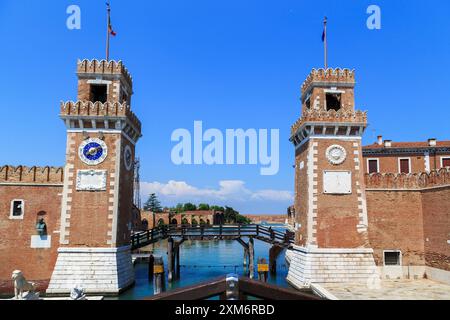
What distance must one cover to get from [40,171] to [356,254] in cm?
2154

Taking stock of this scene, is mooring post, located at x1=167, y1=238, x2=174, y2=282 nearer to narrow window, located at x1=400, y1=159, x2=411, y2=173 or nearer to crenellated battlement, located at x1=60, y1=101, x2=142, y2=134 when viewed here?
crenellated battlement, located at x1=60, y1=101, x2=142, y2=134

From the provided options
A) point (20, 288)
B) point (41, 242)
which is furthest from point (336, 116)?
point (41, 242)

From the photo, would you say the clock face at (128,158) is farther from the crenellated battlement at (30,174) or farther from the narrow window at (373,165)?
the narrow window at (373,165)

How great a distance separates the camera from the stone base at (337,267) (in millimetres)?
23172

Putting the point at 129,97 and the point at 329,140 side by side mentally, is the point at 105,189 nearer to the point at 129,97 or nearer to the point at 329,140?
the point at 129,97

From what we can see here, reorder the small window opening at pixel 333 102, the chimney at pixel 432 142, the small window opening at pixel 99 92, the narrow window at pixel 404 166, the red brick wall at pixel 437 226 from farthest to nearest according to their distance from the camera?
the chimney at pixel 432 142 < the narrow window at pixel 404 166 < the small window opening at pixel 333 102 < the small window opening at pixel 99 92 < the red brick wall at pixel 437 226

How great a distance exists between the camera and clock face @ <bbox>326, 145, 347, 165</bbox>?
980 inches

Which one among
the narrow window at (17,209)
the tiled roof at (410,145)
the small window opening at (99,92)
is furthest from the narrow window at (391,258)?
the narrow window at (17,209)

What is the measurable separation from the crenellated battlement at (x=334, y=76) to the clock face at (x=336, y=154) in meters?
4.75

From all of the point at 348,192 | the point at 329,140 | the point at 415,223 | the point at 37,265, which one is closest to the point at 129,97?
the point at 37,265

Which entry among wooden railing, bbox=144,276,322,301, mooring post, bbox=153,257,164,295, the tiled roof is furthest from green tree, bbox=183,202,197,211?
A: wooden railing, bbox=144,276,322,301

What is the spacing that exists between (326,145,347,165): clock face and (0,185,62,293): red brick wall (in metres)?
18.2

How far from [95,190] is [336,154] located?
1596 cm
